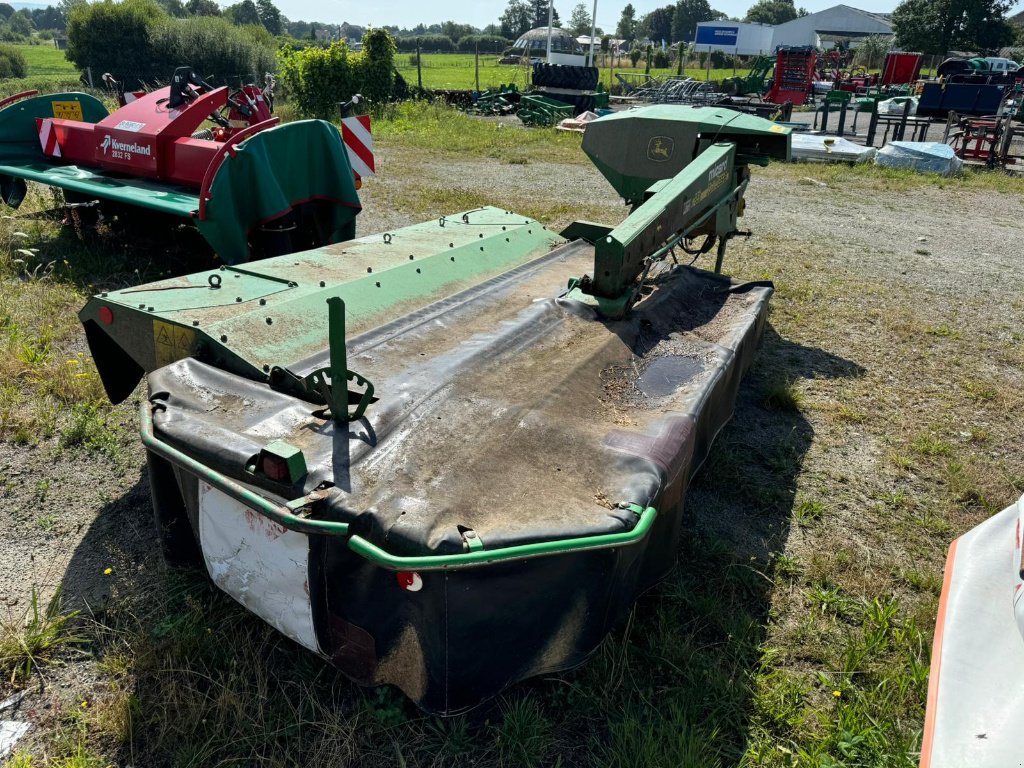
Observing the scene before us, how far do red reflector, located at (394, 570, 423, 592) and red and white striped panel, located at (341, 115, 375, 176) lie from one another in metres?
5.08

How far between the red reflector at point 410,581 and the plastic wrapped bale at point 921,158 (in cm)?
1335

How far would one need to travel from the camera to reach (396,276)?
11.3 feet

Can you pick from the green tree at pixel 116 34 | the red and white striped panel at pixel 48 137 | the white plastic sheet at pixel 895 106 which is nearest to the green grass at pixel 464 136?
the red and white striped panel at pixel 48 137

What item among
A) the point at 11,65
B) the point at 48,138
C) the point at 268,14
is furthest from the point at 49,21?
the point at 48,138

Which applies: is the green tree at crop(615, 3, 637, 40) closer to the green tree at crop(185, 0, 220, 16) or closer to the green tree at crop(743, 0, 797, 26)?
the green tree at crop(743, 0, 797, 26)

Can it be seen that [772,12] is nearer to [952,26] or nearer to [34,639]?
[952,26]

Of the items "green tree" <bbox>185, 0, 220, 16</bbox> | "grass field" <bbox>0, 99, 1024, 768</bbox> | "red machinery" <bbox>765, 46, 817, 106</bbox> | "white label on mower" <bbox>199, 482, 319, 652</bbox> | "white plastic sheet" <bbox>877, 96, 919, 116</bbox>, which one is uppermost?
"green tree" <bbox>185, 0, 220, 16</bbox>

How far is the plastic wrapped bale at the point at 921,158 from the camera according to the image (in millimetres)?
12336

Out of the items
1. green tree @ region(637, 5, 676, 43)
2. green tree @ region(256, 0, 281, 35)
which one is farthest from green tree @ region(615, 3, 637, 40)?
green tree @ region(256, 0, 281, 35)

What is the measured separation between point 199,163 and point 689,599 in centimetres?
462

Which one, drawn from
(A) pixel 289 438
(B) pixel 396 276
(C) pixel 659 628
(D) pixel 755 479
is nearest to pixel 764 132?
(D) pixel 755 479

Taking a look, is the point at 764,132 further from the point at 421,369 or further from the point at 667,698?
the point at 667,698

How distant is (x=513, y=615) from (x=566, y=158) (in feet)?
39.6

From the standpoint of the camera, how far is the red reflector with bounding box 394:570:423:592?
1852 mm
